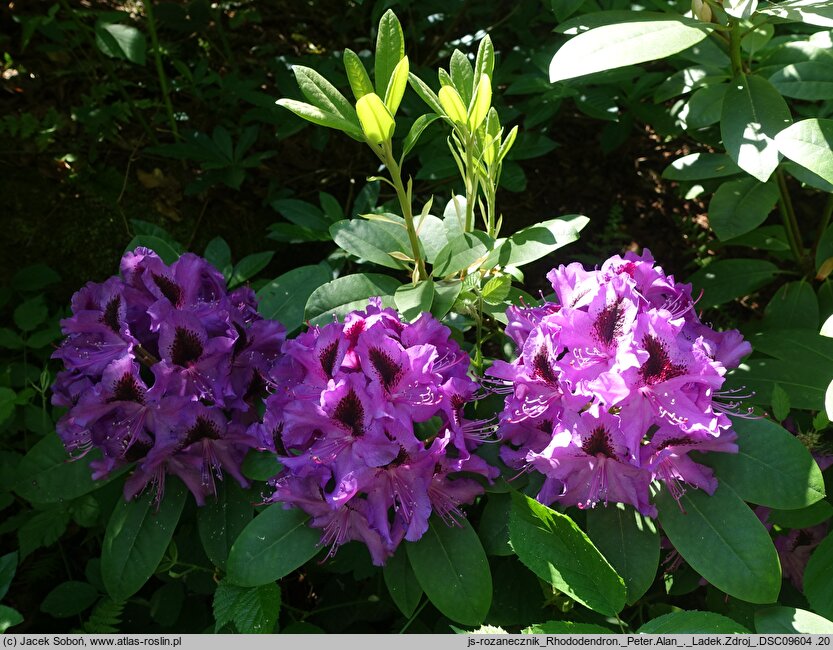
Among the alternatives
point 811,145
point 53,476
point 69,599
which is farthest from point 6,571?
point 811,145

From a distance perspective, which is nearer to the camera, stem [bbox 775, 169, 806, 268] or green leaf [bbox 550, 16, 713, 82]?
green leaf [bbox 550, 16, 713, 82]

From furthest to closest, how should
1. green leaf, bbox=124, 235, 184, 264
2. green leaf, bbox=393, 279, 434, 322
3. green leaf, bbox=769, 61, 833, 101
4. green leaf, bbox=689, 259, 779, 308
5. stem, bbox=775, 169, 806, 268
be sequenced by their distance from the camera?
green leaf, bbox=689, 259, 779, 308, stem, bbox=775, 169, 806, 268, green leaf, bbox=124, 235, 184, 264, green leaf, bbox=769, 61, 833, 101, green leaf, bbox=393, 279, 434, 322

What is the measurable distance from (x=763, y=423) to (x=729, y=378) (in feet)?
0.94

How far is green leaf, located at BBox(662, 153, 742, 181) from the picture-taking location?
1736mm

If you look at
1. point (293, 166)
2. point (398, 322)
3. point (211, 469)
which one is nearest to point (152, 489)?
point (211, 469)

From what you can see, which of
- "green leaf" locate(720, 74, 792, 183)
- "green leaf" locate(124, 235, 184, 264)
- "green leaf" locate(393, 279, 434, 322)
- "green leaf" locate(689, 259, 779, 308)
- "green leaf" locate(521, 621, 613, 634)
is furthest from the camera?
"green leaf" locate(689, 259, 779, 308)

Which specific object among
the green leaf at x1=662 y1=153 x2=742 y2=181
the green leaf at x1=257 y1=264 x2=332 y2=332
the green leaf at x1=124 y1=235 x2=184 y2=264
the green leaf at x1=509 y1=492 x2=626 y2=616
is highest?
the green leaf at x1=662 y1=153 x2=742 y2=181

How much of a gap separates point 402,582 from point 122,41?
172 cm

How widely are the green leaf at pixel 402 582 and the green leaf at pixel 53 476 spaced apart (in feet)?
1.83

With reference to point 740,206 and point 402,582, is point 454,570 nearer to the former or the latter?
point 402,582

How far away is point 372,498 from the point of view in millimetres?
1271

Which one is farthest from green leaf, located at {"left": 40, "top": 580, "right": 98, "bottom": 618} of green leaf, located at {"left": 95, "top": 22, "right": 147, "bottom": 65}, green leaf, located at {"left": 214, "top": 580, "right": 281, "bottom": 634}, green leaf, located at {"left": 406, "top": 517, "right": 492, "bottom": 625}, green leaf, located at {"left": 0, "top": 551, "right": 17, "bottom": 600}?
green leaf, located at {"left": 95, "top": 22, "right": 147, "bottom": 65}

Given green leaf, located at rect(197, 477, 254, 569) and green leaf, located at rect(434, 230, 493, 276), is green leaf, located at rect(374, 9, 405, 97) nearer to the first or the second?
green leaf, located at rect(434, 230, 493, 276)

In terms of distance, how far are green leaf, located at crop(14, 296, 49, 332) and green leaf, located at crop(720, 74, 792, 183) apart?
70.2 inches
